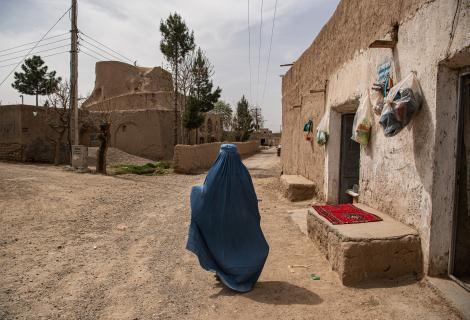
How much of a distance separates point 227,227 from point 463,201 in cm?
198

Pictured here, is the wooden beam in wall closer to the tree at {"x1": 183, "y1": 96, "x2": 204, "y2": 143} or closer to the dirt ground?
the dirt ground

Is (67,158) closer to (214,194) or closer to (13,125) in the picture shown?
(13,125)

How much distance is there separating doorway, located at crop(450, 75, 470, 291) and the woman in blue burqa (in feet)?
5.23

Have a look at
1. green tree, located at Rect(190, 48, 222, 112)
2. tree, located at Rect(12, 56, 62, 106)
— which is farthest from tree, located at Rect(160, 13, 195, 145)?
tree, located at Rect(12, 56, 62, 106)

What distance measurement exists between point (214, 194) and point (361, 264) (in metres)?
1.43

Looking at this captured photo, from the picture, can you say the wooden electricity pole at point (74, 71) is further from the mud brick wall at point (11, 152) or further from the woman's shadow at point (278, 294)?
the woman's shadow at point (278, 294)

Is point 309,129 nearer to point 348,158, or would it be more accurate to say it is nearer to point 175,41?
point 348,158

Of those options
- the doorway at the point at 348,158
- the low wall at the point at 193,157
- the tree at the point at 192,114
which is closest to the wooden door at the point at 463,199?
the doorway at the point at 348,158

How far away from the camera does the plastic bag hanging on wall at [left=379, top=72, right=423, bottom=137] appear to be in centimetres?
295

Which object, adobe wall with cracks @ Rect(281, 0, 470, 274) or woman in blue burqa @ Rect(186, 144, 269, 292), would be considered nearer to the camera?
adobe wall with cracks @ Rect(281, 0, 470, 274)

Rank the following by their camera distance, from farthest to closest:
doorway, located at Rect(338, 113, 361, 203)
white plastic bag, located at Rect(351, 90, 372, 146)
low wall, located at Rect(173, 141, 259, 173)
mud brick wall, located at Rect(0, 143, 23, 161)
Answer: mud brick wall, located at Rect(0, 143, 23, 161), low wall, located at Rect(173, 141, 259, 173), doorway, located at Rect(338, 113, 361, 203), white plastic bag, located at Rect(351, 90, 372, 146)

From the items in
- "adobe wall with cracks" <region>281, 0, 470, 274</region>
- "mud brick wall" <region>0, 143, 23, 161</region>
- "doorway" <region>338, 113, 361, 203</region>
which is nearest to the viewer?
"adobe wall with cracks" <region>281, 0, 470, 274</region>

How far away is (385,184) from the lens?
3.78 m

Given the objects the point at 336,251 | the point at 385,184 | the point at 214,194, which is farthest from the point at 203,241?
the point at 385,184
